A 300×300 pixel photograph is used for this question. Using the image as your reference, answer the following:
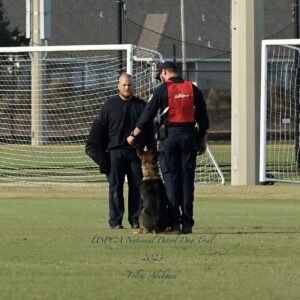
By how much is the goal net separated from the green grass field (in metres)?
9.97

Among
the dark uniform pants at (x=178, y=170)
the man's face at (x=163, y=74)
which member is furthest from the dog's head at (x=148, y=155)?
the man's face at (x=163, y=74)

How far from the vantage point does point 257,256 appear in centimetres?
1245

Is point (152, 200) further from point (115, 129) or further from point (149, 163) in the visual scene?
point (115, 129)

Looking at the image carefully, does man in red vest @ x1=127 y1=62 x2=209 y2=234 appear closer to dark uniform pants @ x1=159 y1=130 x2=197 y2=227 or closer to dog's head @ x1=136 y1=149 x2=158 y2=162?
dark uniform pants @ x1=159 y1=130 x2=197 y2=227

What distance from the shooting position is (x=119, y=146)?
15.4 meters

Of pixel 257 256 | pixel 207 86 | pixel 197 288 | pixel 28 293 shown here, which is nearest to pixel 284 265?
pixel 257 256

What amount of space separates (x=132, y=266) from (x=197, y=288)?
57.2 inches

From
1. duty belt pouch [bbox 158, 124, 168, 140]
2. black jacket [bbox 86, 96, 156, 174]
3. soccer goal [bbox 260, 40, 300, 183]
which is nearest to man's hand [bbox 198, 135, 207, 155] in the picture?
duty belt pouch [bbox 158, 124, 168, 140]

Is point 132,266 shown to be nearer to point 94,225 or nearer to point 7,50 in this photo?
point 94,225

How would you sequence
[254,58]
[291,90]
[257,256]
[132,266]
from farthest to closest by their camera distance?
1. [291,90]
2. [254,58]
3. [257,256]
4. [132,266]

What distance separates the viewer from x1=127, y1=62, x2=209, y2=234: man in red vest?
47.2ft

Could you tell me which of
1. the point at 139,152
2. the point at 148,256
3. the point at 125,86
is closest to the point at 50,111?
the point at 125,86

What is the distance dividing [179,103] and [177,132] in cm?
34

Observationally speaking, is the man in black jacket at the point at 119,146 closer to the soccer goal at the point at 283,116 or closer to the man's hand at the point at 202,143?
the man's hand at the point at 202,143
